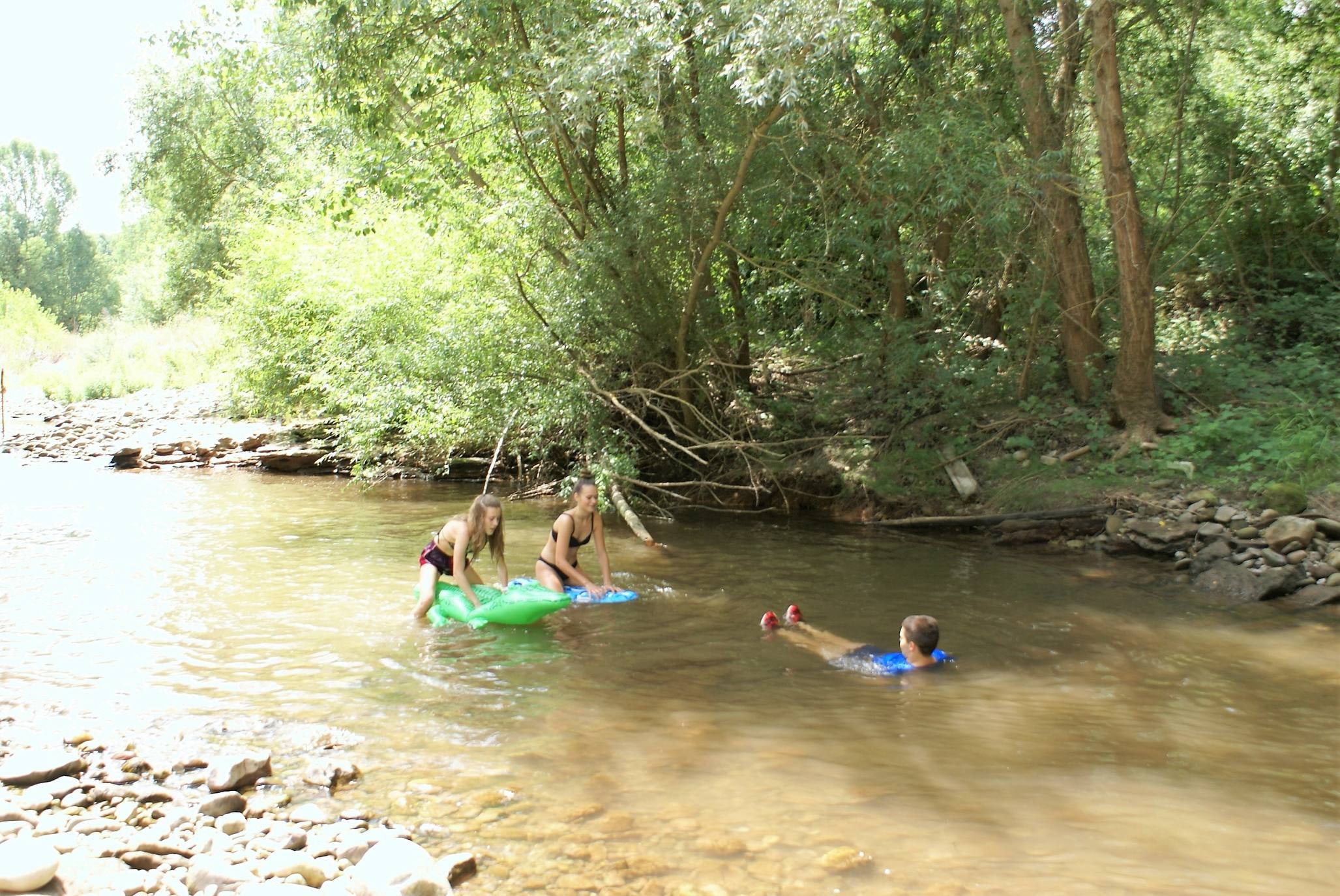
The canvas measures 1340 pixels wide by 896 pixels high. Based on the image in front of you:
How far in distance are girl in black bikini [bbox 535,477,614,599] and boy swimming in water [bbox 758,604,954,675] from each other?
195 centimetres

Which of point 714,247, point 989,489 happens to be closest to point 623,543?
point 714,247

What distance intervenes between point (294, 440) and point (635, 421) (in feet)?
31.4

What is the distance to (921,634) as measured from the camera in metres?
6.70

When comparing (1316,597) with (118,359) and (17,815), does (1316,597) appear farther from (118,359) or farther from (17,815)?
(118,359)

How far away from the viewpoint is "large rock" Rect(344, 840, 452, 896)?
3.50 m

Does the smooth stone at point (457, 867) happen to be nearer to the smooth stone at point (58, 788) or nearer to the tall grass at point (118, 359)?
the smooth stone at point (58, 788)

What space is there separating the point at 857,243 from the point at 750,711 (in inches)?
274

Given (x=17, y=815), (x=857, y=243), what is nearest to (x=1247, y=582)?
(x=857, y=243)

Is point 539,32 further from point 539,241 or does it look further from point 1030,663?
point 1030,663

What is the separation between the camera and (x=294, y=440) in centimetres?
1986

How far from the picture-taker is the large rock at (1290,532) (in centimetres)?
907

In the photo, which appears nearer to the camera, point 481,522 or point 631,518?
point 481,522

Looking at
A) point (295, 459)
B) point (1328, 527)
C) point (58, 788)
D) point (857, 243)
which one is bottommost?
point (58, 788)

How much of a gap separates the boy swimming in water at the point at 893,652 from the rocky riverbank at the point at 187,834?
3.49m
